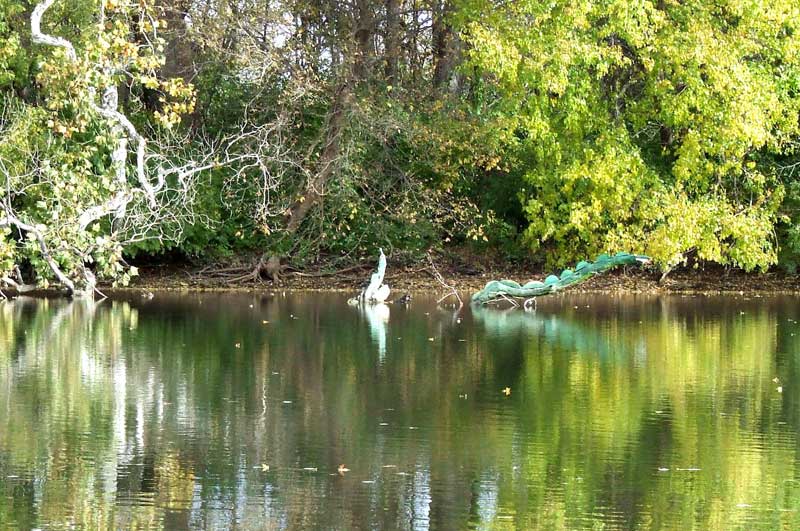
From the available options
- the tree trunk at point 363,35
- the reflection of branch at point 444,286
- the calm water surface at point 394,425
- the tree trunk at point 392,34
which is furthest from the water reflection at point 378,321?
the tree trunk at point 392,34

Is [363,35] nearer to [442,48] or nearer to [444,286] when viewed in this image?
[442,48]

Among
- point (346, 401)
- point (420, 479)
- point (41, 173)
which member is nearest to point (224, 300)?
point (41, 173)

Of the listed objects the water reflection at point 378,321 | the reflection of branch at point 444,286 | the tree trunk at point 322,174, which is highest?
the tree trunk at point 322,174

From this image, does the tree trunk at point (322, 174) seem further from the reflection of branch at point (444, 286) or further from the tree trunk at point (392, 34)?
the reflection of branch at point (444, 286)

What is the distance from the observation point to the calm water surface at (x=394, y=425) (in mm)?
8438

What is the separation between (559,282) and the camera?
23219 millimetres

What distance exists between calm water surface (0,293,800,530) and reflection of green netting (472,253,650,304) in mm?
2180

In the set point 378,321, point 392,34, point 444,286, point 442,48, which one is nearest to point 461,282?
point 444,286

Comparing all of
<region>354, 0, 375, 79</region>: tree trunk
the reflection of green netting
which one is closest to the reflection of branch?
the reflection of green netting

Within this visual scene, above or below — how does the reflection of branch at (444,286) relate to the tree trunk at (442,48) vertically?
below

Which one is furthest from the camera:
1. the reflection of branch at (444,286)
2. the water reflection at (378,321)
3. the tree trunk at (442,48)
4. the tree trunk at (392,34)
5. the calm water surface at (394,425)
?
the tree trunk at (442,48)

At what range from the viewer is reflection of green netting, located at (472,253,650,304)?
22.4 m

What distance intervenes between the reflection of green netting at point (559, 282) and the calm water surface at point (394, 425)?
218 cm

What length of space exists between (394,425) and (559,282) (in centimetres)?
1215
